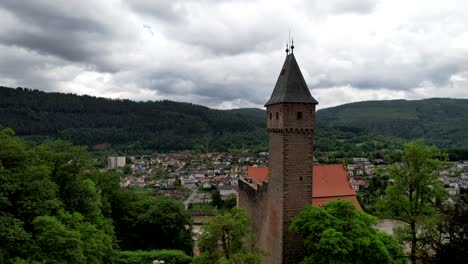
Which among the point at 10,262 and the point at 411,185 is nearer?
the point at 10,262

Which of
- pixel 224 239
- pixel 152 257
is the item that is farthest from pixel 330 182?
pixel 152 257

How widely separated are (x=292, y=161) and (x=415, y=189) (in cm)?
824

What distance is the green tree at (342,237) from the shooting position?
17.1 m

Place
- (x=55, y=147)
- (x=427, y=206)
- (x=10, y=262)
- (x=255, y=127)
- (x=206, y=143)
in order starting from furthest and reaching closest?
(x=255, y=127) < (x=206, y=143) < (x=55, y=147) < (x=427, y=206) < (x=10, y=262)

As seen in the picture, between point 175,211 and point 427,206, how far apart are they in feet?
68.7

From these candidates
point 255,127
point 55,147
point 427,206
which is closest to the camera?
point 427,206

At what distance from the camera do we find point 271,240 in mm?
21719

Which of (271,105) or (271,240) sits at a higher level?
(271,105)

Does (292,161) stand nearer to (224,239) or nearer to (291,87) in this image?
(291,87)

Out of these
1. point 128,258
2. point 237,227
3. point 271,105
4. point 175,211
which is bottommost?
point 128,258

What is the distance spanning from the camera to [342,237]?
677 inches

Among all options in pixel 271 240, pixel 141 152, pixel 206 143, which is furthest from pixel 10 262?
pixel 206 143

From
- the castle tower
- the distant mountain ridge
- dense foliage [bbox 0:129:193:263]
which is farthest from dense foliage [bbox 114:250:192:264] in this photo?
the distant mountain ridge

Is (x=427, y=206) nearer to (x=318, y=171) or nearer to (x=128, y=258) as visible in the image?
(x=318, y=171)
